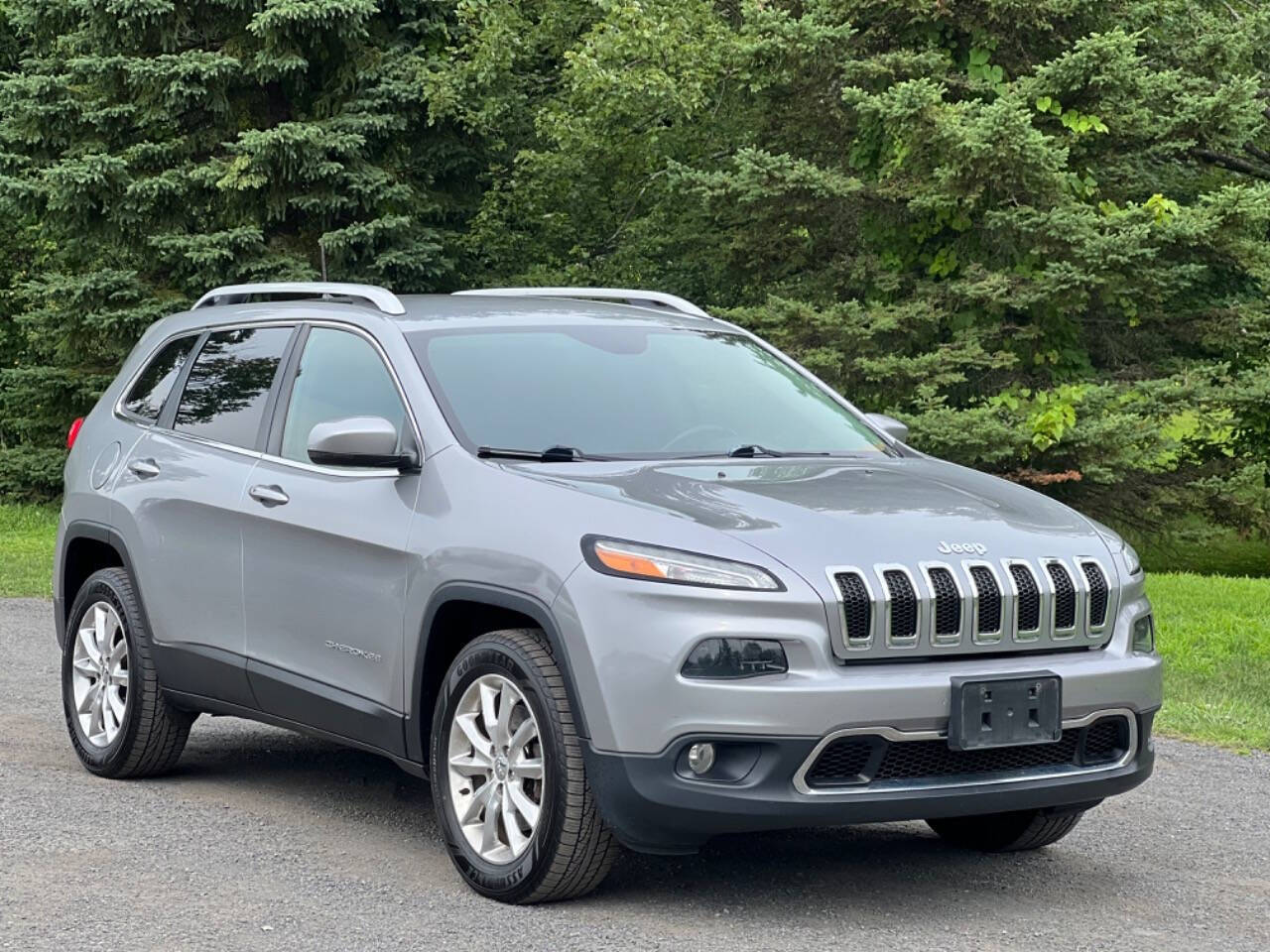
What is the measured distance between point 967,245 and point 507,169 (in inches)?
284

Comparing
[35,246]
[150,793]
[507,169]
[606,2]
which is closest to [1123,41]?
[606,2]

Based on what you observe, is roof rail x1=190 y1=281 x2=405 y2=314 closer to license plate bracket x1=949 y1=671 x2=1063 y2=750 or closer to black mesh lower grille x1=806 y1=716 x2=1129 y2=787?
black mesh lower grille x1=806 y1=716 x2=1129 y2=787

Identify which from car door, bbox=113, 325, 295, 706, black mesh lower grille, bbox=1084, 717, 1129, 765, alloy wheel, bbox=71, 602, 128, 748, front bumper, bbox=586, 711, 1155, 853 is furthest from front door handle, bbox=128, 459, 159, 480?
black mesh lower grille, bbox=1084, 717, 1129, 765

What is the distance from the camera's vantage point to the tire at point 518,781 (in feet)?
17.3

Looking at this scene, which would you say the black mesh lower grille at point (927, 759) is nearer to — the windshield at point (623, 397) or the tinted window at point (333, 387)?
the windshield at point (623, 397)

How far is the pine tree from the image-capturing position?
20.8 m

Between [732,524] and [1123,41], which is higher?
[1123,41]

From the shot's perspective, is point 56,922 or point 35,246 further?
point 35,246

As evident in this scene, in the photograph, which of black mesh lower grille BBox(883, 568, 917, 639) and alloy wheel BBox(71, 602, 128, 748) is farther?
alloy wheel BBox(71, 602, 128, 748)

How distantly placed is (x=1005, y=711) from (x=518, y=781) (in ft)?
4.56

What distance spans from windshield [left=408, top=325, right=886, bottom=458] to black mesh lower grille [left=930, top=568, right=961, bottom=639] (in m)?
1.24

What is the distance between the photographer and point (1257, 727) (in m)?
8.85

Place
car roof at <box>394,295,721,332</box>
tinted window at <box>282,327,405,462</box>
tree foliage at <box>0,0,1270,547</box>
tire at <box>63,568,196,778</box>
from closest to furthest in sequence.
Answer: tinted window at <box>282,327,405,462</box> < car roof at <box>394,295,721,332</box> < tire at <box>63,568,196,778</box> < tree foliage at <box>0,0,1270,547</box>

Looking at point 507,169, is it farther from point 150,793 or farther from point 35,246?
point 150,793
